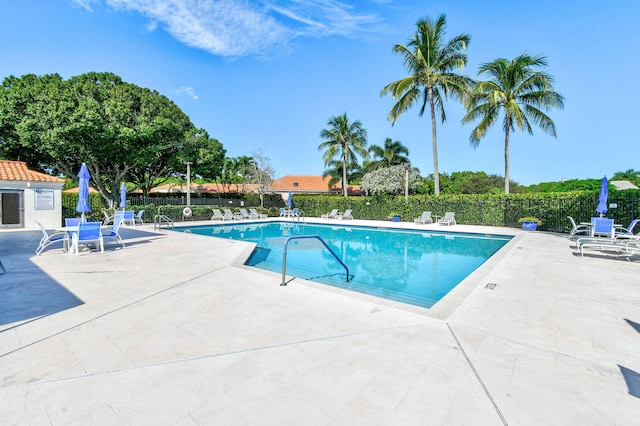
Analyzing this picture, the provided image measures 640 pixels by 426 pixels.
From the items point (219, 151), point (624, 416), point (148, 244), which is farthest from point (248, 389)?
point (219, 151)

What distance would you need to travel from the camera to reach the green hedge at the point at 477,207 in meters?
13.8

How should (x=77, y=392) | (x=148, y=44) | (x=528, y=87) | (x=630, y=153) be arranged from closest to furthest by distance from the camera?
(x=77, y=392) < (x=148, y=44) < (x=528, y=87) < (x=630, y=153)

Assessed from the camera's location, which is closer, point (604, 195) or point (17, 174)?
point (604, 195)

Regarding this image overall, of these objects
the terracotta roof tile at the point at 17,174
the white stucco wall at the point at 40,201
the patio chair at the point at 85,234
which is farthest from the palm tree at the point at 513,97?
the terracotta roof tile at the point at 17,174

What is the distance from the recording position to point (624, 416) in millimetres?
2096

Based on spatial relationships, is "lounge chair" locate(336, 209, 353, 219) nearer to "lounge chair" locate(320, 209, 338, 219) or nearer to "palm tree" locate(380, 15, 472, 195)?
"lounge chair" locate(320, 209, 338, 219)

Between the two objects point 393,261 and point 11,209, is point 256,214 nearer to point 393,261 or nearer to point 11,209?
point 11,209

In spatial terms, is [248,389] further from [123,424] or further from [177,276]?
[177,276]

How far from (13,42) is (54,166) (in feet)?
34.6

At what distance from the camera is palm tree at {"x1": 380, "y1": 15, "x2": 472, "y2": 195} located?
20234 millimetres

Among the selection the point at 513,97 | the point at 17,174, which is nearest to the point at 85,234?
the point at 17,174

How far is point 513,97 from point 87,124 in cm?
2650

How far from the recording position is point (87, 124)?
18.4 m

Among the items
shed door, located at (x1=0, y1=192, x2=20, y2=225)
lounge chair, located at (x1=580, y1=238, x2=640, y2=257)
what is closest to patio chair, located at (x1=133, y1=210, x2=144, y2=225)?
shed door, located at (x1=0, y1=192, x2=20, y2=225)
